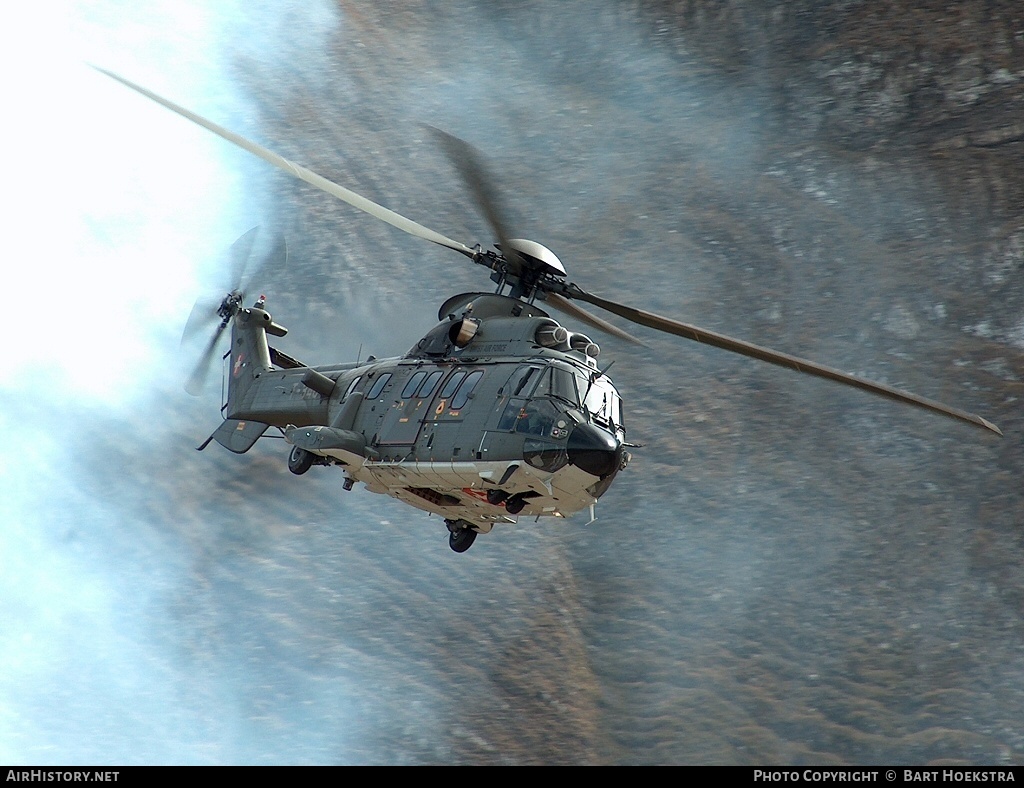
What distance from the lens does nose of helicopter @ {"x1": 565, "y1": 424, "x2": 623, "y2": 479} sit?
1989 cm

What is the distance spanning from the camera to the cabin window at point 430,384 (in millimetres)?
22203

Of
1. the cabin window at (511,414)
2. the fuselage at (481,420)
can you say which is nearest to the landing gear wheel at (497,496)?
the fuselage at (481,420)

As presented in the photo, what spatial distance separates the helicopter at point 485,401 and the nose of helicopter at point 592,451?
0.07ft

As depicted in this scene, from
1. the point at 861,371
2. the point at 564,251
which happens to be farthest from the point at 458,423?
the point at 564,251

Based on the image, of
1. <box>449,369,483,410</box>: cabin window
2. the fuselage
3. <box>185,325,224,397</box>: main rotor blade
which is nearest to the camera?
the fuselage

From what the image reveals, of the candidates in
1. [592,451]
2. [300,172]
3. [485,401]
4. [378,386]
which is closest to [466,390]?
[485,401]

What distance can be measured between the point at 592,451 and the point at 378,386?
5.11m

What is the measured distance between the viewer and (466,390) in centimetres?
2166

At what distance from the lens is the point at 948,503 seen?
112ft

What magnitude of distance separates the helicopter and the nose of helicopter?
2 centimetres

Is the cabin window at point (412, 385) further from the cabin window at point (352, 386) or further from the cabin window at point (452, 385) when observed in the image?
the cabin window at point (352, 386)

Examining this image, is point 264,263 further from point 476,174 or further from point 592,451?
point 592,451

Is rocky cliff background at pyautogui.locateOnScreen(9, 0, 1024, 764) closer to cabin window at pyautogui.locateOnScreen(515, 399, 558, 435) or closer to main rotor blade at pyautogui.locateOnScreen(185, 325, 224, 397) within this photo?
main rotor blade at pyautogui.locateOnScreen(185, 325, 224, 397)

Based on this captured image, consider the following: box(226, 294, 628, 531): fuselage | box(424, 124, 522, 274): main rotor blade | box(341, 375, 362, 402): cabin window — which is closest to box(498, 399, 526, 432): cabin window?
box(226, 294, 628, 531): fuselage
